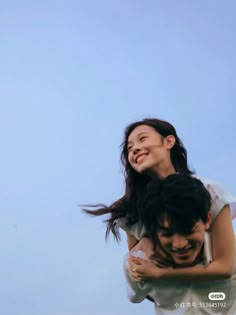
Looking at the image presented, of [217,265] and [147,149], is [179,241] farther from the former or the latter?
[147,149]

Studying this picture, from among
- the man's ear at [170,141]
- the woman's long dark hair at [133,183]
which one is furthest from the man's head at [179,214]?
the man's ear at [170,141]

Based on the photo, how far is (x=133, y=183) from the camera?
2.73m

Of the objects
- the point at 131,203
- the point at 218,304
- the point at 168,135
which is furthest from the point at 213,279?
the point at 168,135

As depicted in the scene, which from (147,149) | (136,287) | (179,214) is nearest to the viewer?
(179,214)

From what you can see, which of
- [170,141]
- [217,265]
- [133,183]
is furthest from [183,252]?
[170,141]

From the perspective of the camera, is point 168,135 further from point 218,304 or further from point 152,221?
point 218,304

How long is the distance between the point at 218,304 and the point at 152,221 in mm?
453

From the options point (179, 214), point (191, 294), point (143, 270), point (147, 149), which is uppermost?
point (147, 149)

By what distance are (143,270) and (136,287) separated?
11 cm

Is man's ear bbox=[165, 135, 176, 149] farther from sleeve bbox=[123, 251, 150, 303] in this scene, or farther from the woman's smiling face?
sleeve bbox=[123, 251, 150, 303]

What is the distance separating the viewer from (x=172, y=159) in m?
2.74

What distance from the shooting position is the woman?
2523 millimetres

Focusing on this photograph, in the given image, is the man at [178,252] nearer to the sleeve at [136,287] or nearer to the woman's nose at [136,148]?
the sleeve at [136,287]

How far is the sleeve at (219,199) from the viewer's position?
2.52m
